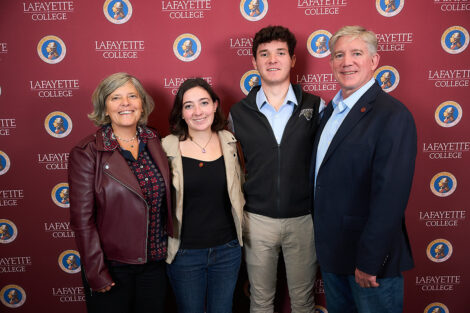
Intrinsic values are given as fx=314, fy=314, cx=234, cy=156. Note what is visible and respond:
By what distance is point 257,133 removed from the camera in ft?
6.51

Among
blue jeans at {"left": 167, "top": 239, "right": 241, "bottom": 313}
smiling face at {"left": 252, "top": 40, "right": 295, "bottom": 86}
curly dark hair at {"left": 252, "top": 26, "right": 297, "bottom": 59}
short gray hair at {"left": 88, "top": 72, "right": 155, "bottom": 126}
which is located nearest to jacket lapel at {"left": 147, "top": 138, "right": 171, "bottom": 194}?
short gray hair at {"left": 88, "top": 72, "right": 155, "bottom": 126}

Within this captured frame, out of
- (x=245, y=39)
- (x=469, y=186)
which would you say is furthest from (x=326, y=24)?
(x=469, y=186)

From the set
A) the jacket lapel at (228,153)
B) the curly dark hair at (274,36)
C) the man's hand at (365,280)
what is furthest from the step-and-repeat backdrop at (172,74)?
the man's hand at (365,280)

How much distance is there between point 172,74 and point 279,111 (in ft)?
2.90

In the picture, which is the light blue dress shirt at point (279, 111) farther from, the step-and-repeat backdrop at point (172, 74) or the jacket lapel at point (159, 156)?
the jacket lapel at point (159, 156)

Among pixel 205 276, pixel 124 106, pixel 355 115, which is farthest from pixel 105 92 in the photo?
pixel 355 115

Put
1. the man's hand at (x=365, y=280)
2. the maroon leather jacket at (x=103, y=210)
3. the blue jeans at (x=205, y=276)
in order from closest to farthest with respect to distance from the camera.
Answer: the man's hand at (x=365, y=280) → the maroon leather jacket at (x=103, y=210) → the blue jeans at (x=205, y=276)

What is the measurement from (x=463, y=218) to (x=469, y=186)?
0.26m

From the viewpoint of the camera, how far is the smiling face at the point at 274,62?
1986 mm

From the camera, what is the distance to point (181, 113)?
75.7 inches

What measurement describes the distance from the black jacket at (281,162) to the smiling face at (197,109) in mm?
295

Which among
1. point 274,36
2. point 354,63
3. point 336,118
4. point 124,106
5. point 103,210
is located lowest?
point 103,210

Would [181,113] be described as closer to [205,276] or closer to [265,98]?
[265,98]

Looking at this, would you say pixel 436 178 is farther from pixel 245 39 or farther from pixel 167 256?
pixel 167 256
